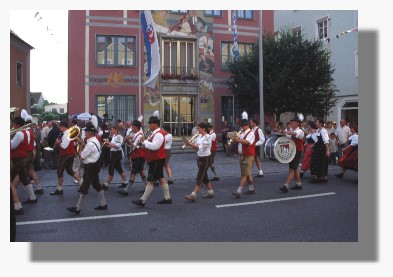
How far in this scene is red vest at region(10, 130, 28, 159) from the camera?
8.12 meters

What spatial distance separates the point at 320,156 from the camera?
11.2 m

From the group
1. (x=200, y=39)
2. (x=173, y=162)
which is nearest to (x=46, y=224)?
(x=173, y=162)

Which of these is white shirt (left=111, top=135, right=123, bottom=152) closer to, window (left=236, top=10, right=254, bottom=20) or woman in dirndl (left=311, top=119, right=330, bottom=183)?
woman in dirndl (left=311, top=119, right=330, bottom=183)

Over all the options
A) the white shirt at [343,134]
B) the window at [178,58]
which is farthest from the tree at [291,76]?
the white shirt at [343,134]

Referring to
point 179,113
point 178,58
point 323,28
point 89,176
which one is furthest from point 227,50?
point 89,176

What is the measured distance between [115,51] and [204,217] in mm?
15140

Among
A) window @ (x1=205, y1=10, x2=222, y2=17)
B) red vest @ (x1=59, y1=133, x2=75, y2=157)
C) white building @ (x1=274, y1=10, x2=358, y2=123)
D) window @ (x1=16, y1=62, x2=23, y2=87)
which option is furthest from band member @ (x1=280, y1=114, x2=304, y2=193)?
window @ (x1=16, y1=62, x2=23, y2=87)

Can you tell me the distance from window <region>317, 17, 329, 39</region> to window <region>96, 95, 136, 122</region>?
36.8 ft

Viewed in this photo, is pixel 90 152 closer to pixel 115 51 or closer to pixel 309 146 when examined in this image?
pixel 309 146

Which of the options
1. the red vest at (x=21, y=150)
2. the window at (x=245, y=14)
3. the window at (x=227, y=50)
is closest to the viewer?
the red vest at (x=21, y=150)

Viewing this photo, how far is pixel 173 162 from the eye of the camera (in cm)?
1584

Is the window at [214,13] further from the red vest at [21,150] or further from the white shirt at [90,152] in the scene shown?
the white shirt at [90,152]

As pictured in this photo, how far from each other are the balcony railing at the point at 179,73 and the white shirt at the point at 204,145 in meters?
13.2

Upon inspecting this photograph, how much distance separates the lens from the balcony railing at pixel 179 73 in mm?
21547
